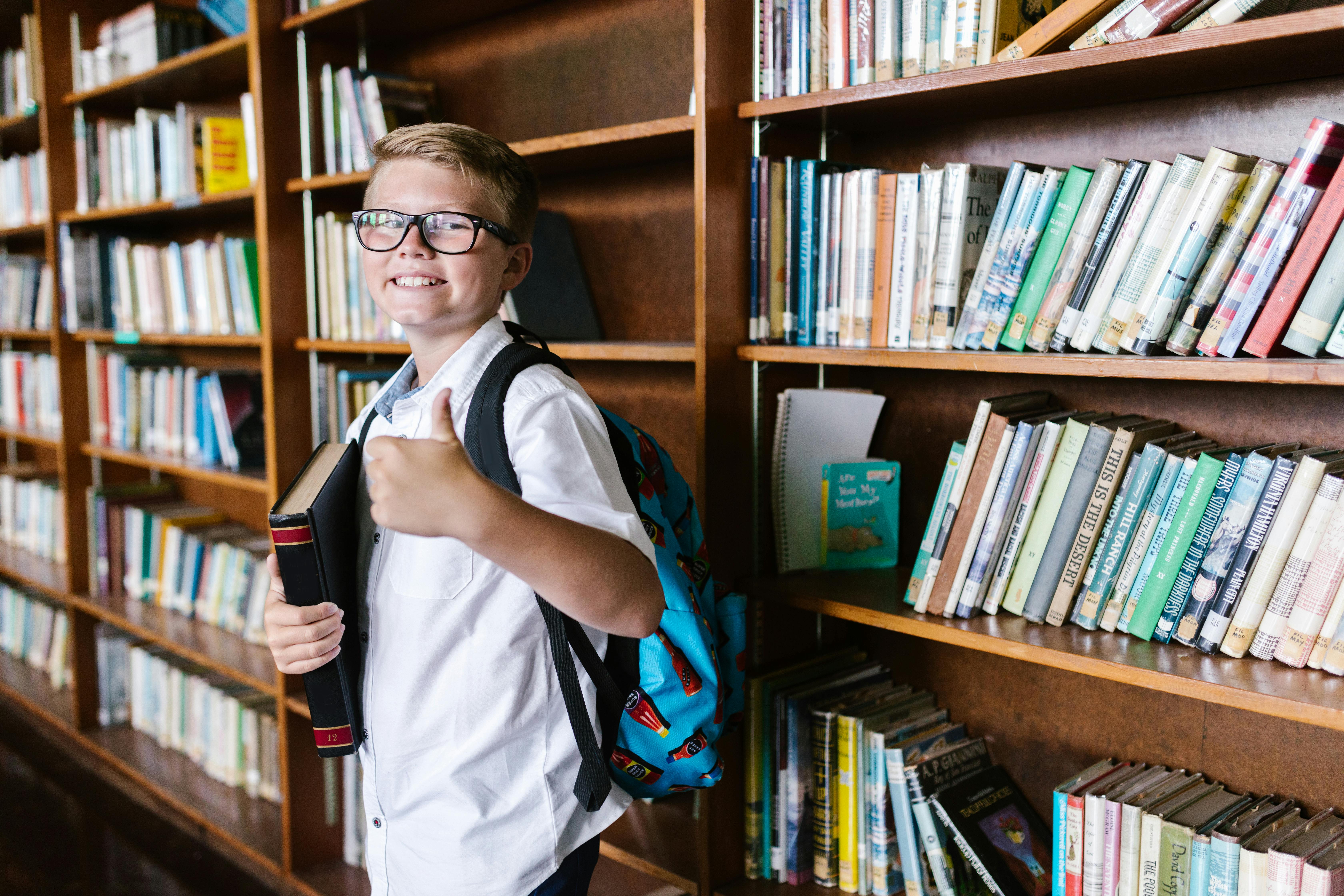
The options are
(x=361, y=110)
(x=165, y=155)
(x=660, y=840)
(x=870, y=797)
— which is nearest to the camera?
(x=870, y=797)

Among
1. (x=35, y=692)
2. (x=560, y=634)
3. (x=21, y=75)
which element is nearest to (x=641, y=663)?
(x=560, y=634)

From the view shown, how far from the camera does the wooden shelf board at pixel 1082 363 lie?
1.07m

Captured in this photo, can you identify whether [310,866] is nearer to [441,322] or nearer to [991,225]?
[441,322]

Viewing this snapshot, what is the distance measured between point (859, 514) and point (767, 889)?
636 mm

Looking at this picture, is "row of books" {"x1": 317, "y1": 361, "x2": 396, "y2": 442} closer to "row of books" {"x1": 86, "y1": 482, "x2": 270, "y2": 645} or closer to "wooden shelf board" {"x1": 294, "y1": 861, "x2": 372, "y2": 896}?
"row of books" {"x1": 86, "y1": 482, "x2": 270, "y2": 645}

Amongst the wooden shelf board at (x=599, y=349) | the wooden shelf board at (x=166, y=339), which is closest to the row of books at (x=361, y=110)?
the wooden shelf board at (x=599, y=349)

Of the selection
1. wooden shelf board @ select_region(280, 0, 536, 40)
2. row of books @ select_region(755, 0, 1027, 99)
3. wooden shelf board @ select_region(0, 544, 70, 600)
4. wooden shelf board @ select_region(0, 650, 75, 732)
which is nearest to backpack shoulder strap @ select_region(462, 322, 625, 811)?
row of books @ select_region(755, 0, 1027, 99)

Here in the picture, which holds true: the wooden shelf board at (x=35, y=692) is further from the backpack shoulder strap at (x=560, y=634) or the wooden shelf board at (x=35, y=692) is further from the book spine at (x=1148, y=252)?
the book spine at (x=1148, y=252)

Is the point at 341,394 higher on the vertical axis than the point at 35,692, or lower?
higher

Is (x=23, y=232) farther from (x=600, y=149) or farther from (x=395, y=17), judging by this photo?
(x=600, y=149)

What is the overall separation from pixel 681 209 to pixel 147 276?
5.92ft

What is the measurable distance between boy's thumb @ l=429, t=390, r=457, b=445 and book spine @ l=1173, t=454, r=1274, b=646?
0.92 meters

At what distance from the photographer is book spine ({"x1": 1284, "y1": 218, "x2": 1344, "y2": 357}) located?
3.53ft

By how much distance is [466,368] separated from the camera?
115 centimetres
